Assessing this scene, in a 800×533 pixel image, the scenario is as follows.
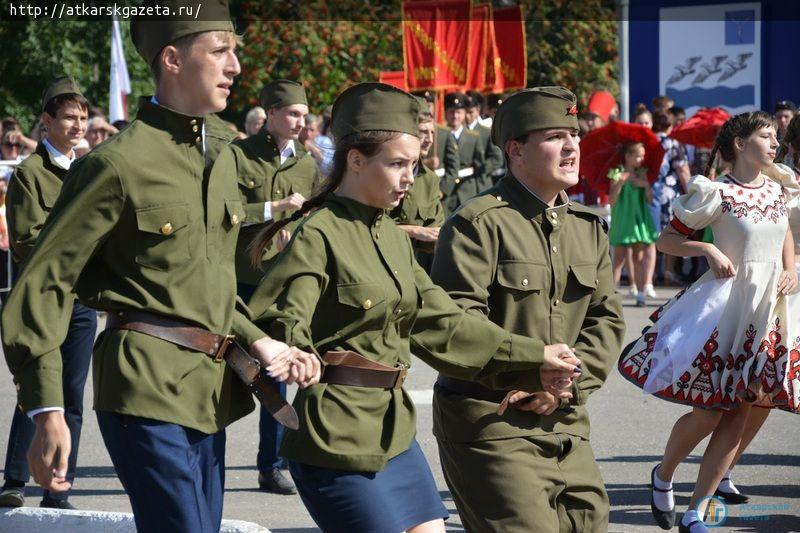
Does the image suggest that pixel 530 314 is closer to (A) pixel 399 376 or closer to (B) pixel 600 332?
(B) pixel 600 332

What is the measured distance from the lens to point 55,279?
3.47 metres

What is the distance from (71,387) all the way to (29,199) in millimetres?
896

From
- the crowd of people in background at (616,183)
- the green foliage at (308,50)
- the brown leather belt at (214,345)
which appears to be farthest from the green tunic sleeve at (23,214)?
the green foliage at (308,50)

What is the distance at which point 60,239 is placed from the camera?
350cm

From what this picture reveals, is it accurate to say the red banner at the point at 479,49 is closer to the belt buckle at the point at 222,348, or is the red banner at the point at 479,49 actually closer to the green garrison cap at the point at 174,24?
the green garrison cap at the point at 174,24

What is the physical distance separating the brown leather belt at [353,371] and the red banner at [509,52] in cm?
1467

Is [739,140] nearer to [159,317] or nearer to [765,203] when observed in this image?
[765,203]

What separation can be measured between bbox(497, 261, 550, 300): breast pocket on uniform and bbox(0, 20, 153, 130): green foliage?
65.3 ft

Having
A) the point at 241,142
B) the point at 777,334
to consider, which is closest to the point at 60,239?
the point at 777,334

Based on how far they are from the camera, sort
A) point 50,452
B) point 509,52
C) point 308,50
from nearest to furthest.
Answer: point 50,452, point 509,52, point 308,50

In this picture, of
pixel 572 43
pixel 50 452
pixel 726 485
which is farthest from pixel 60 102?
pixel 572 43

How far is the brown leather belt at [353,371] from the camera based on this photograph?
386 cm

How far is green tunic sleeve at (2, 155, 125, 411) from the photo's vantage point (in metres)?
3.40

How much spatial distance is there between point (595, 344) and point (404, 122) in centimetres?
106
